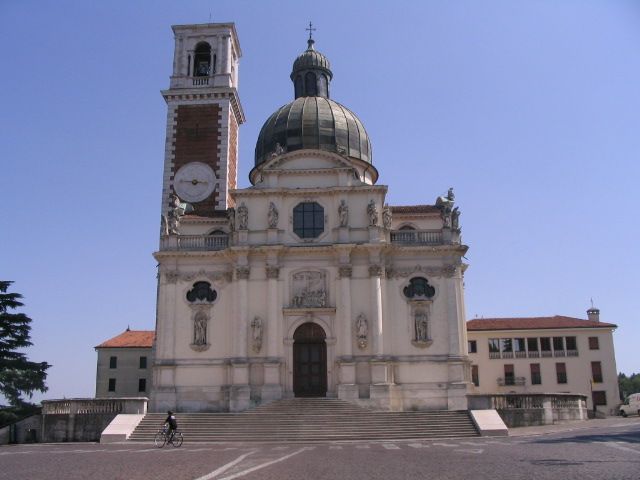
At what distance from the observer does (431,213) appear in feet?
132

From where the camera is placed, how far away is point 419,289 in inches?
1457

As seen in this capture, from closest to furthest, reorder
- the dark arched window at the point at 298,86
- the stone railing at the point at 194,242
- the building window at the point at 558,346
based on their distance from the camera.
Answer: the stone railing at the point at 194,242
the dark arched window at the point at 298,86
the building window at the point at 558,346

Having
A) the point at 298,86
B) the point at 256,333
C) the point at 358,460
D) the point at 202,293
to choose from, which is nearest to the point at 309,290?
the point at 256,333

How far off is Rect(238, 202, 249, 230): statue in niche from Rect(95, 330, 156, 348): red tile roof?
3097 centimetres

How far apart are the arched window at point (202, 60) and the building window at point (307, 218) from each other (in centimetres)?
1523

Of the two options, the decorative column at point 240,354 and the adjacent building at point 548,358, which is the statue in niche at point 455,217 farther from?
the adjacent building at point 548,358

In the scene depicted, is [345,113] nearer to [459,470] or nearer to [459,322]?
[459,322]

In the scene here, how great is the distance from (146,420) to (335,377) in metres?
9.99

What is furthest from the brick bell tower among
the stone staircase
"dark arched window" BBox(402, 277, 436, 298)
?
the stone staircase

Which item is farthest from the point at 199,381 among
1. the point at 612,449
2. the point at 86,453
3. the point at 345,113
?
the point at 612,449

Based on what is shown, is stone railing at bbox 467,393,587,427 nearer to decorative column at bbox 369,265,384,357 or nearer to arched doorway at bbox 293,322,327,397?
decorative column at bbox 369,265,384,357

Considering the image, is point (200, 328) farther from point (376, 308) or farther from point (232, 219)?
point (376, 308)

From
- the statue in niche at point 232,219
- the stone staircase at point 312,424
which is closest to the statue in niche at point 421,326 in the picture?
the stone staircase at point 312,424

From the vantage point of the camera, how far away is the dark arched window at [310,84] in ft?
153
